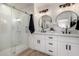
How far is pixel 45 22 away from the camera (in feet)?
5.24

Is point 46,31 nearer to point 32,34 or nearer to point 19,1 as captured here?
point 32,34

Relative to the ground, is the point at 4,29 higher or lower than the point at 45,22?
lower

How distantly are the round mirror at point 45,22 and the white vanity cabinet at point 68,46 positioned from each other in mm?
286

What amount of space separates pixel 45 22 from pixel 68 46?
513 mm

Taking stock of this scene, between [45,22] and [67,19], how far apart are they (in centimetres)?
35

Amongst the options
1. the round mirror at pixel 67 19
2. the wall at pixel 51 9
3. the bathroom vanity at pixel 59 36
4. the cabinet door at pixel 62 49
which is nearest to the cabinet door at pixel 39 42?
the bathroom vanity at pixel 59 36

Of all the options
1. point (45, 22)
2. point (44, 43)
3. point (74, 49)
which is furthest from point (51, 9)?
point (74, 49)

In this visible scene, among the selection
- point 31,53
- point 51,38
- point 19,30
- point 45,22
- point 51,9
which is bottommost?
point 31,53

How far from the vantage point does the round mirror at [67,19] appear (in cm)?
153

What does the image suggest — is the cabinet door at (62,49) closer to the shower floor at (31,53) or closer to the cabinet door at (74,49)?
the cabinet door at (74,49)

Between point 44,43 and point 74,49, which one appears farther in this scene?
point 44,43

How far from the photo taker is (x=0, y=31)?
5.06ft

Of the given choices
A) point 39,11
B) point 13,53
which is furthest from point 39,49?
point 39,11

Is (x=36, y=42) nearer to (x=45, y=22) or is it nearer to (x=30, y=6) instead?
(x=45, y=22)
